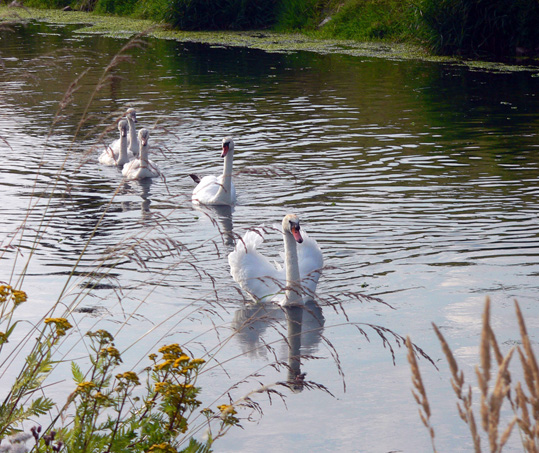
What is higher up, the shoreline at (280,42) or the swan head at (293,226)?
the swan head at (293,226)

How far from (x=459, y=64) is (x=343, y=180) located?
11.7 meters

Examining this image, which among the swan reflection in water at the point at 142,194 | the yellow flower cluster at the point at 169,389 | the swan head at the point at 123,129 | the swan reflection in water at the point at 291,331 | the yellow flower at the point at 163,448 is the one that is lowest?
the swan reflection in water at the point at 142,194

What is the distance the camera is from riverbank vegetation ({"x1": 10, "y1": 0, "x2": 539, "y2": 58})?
21.7 metres

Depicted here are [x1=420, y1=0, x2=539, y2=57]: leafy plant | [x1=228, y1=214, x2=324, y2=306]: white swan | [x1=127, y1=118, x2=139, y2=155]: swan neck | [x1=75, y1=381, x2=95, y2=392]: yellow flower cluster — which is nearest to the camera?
[x1=75, y1=381, x2=95, y2=392]: yellow flower cluster

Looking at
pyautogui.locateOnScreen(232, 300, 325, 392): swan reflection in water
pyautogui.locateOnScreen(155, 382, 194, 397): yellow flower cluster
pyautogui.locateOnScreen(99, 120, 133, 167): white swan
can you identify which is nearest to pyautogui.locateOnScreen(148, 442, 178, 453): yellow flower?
pyautogui.locateOnScreen(155, 382, 194, 397): yellow flower cluster

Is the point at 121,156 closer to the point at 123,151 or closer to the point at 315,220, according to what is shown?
the point at 123,151

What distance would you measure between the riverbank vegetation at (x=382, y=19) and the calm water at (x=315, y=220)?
2427 millimetres

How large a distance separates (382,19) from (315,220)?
61.8ft

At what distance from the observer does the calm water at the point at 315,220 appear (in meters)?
5.09

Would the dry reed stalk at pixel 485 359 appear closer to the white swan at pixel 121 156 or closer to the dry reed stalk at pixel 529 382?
the dry reed stalk at pixel 529 382

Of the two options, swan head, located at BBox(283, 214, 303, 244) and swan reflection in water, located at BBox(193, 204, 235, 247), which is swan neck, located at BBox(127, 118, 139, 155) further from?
swan head, located at BBox(283, 214, 303, 244)

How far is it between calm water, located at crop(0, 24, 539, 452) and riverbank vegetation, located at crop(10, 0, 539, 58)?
243cm

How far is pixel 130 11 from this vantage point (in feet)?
114

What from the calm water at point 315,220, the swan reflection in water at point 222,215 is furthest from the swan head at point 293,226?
the swan reflection in water at point 222,215
